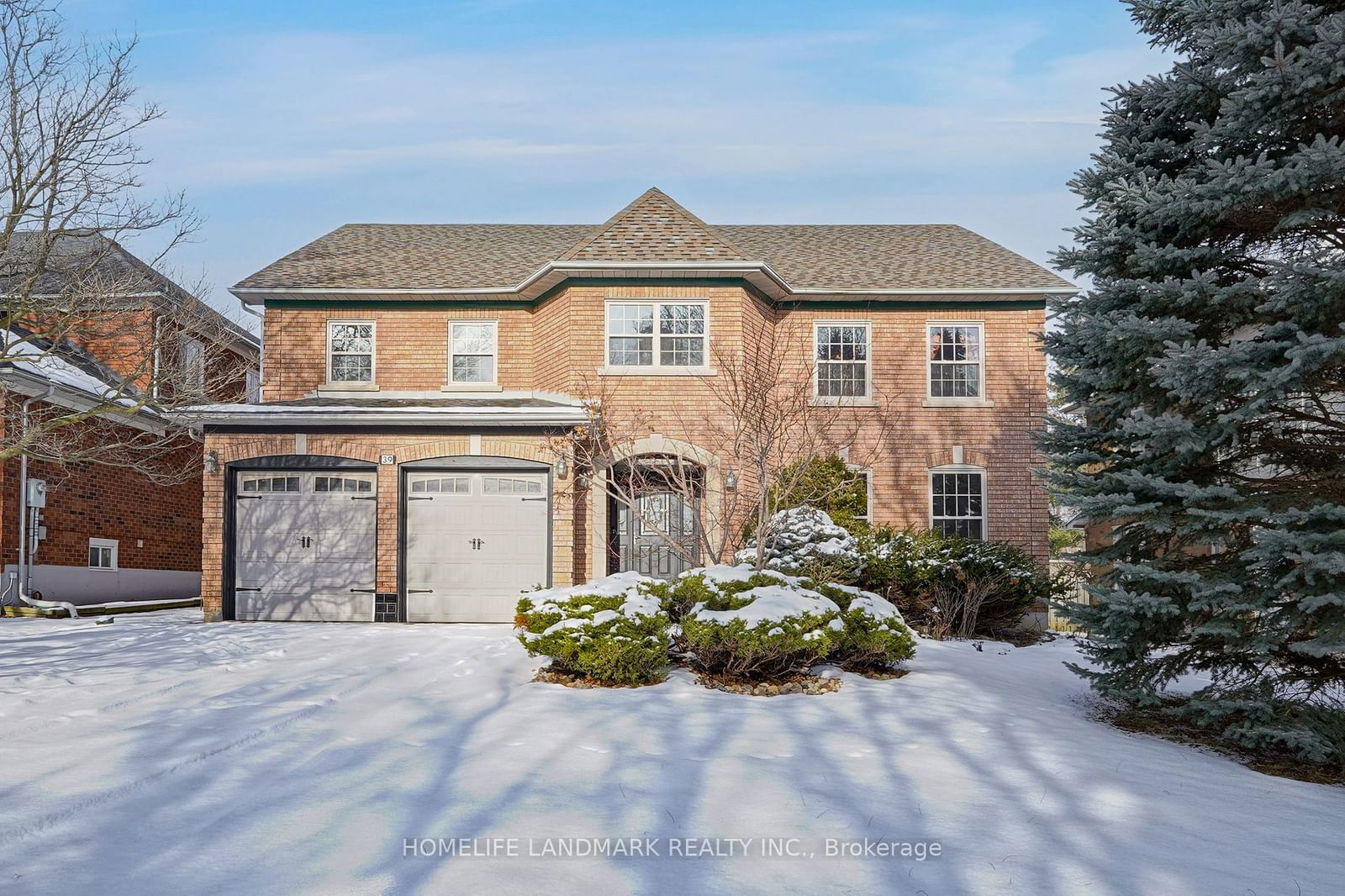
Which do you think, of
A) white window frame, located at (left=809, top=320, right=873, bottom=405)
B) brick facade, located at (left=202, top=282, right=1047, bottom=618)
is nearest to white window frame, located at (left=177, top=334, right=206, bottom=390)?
brick facade, located at (left=202, top=282, right=1047, bottom=618)

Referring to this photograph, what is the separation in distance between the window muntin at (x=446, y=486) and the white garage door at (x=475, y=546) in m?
0.01

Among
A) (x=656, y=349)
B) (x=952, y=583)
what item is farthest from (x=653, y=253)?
(x=952, y=583)

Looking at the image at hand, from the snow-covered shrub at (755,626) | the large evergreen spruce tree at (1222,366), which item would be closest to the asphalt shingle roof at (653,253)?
A: the snow-covered shrub at (755,626)

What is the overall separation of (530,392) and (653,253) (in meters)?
3.34

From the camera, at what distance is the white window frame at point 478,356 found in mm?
17125

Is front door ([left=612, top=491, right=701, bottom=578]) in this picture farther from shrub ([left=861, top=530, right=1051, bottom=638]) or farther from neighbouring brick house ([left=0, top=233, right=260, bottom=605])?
neighbouring brick house ([left=0, top=233, right=260, bottom=605])

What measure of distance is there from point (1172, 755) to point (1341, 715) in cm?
117

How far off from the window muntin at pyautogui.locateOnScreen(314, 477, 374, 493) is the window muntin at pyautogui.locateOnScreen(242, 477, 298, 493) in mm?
336

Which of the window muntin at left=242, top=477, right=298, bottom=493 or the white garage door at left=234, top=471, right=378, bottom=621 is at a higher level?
the window muntin at left=242, top=477, right=298, bottom=493

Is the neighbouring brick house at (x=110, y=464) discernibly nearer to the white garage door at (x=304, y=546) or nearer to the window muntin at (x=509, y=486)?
the white garage door at (x=304, y=546)

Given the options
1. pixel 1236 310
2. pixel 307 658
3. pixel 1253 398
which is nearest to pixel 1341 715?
pixel 1253 398

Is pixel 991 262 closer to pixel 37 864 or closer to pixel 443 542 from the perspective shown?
pixel 443 542

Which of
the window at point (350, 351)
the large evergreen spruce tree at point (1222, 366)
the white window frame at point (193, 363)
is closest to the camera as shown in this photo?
the large evergreen spruce tree at point (1222, 366)

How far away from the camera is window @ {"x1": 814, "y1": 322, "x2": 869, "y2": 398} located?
1697 centimetres
